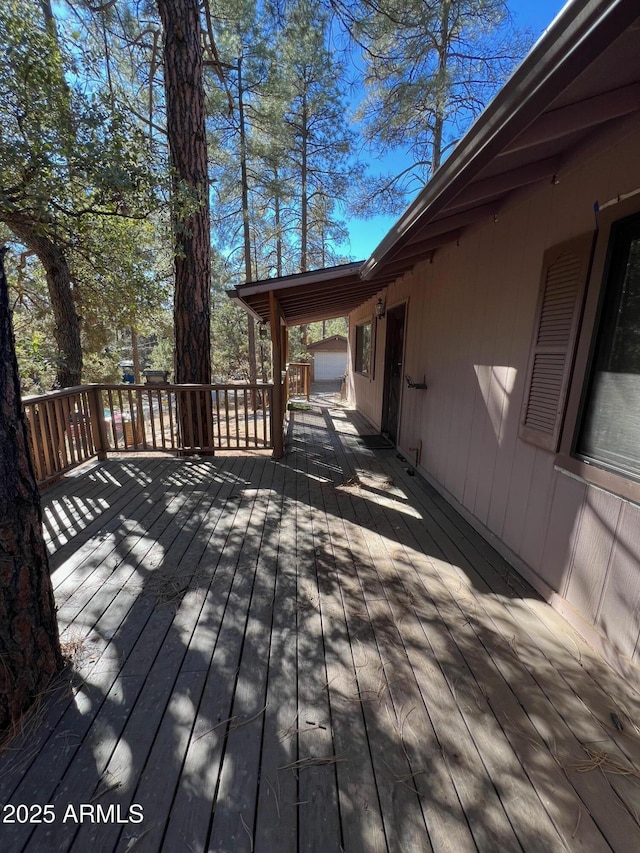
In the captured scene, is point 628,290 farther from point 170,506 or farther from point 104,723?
point 170,506

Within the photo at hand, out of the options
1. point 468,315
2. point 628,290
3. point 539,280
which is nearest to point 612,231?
point 628,290

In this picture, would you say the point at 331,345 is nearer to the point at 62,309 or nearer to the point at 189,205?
the point at 62,309

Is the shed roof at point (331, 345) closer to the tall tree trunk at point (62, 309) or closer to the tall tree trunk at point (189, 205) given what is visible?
the tall tree trunk at point (62, 309)

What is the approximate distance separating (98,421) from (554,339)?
470cm

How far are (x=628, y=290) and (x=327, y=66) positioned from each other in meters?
8.45

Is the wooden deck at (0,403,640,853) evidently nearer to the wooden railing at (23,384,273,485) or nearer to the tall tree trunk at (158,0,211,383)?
the wooden railing at (23,384,273,485)

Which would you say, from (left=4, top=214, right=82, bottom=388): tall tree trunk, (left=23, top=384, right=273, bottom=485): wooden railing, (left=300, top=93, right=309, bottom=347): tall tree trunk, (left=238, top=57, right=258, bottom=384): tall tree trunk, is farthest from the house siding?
(left=300, top=93, right=309, bottom=347): tall tree trunk

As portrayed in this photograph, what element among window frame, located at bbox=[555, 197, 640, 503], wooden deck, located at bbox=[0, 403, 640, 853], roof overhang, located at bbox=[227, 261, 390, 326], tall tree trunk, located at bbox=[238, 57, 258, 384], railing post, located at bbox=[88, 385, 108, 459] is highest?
tall tree trunk, located at bbox=[238, 57, 258, 384]

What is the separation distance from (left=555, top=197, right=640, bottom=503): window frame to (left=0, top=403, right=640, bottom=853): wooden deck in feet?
2.63

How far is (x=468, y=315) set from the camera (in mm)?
3012

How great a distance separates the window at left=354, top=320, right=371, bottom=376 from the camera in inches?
292

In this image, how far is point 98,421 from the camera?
4363 millimetres

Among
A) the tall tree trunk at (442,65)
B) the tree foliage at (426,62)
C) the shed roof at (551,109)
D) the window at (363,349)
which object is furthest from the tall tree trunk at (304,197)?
the shed roof at (551,109)

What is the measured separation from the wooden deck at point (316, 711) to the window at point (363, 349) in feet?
17.8
